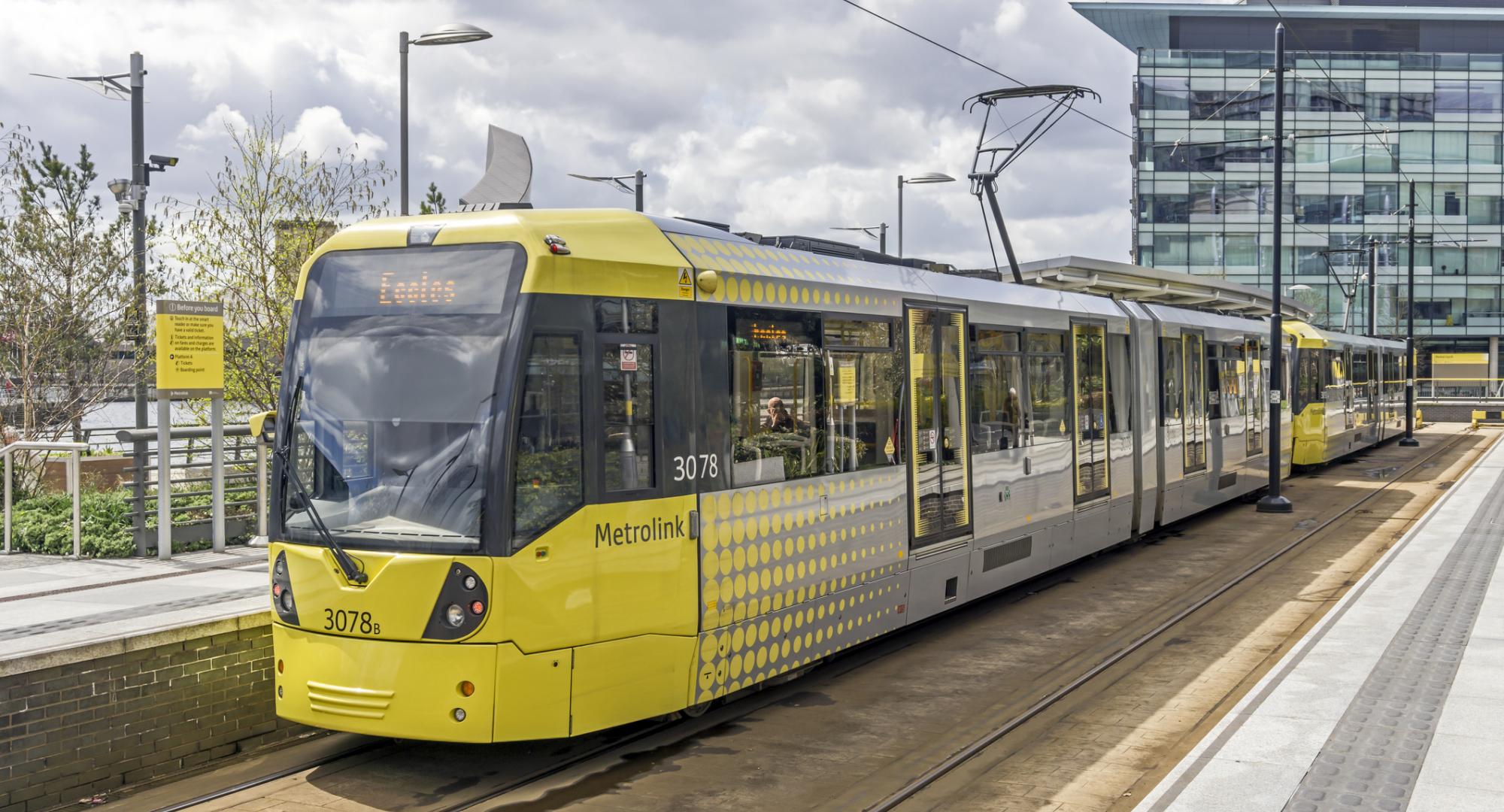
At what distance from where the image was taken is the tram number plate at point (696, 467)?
7910 millimetres

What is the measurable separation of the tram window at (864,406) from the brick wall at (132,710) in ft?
13.6

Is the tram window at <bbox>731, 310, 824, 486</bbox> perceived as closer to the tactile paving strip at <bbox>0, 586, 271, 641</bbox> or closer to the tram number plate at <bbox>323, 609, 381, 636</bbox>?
the tram number plate at <bbox>323, 609, 381, 636</bbox>

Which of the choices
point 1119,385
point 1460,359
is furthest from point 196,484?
point 1460,359

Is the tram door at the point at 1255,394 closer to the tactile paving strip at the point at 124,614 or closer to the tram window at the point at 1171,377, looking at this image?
the tram window at the point at 1171,377

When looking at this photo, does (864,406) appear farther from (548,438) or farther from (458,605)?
(458,605)

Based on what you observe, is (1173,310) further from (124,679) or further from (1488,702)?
(124,679)

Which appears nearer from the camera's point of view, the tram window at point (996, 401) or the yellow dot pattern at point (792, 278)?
the yellow dot pattern at point (792, 278)

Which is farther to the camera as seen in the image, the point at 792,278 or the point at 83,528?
the point at 83,528

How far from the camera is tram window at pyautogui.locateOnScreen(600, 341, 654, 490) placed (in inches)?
297

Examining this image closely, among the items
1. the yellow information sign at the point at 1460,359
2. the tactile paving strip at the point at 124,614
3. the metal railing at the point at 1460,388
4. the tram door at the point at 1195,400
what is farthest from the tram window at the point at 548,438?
Result: the yellow information sign at the point at 1460,359

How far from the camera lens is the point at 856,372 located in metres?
9.85

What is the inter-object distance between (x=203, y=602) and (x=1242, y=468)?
1762cm

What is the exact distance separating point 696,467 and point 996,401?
16.6 ft

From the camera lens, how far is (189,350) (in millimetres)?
13680
